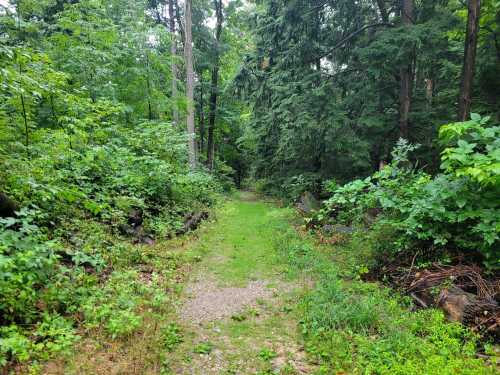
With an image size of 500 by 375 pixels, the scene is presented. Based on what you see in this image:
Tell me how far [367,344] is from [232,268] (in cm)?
326

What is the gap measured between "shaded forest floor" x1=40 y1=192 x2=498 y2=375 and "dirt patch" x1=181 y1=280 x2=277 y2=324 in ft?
0.05

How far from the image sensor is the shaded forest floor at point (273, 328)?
306 centimetres

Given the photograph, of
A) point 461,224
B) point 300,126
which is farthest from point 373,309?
point 300,126

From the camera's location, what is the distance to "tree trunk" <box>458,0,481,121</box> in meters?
6.45

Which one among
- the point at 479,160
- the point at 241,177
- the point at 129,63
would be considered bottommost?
the point at 241,177

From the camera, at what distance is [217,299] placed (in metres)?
4.79

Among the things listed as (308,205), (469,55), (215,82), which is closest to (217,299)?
(308,205)

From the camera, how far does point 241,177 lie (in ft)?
110

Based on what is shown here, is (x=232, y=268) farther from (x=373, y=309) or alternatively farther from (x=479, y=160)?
(x=479, y=160)

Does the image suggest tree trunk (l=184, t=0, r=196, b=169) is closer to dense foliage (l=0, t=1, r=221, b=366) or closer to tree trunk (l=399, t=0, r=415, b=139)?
dense foliage (l=0, t=1, r=221, b=366)

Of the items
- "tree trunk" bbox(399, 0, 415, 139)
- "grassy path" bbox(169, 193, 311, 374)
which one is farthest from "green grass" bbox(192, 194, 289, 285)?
"tree trunk" bbox(399, 0, 415, 139)

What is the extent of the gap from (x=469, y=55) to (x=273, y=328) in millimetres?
7013

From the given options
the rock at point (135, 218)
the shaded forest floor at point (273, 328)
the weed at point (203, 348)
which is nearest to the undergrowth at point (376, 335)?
the shaded forest floor at point (273, 328)

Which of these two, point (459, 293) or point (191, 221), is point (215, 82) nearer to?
point (191, 221)
